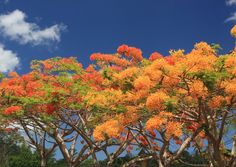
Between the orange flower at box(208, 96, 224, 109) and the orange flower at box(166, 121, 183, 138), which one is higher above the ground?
the orange flower at box(208, 96, 224, 109)

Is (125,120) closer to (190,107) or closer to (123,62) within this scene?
(190,107)

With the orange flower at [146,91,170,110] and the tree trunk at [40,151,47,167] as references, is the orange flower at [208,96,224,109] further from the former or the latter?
the tree trunk at [40,151,47,167]

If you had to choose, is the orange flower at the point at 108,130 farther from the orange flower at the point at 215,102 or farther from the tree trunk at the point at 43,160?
the tree trunk at the point at 43,160

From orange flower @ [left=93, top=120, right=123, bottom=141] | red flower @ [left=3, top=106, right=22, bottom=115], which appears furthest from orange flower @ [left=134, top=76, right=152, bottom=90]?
red flower @ [left=3, top=106, right=22, bottom=115]

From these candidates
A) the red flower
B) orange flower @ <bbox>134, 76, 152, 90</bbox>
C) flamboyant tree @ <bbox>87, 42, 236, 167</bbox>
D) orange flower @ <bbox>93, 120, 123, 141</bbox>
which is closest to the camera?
flamboyant tree @ <bbox>87, 42, 236, 167</bbox>

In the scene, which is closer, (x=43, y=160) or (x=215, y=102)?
(x=215, y=102)

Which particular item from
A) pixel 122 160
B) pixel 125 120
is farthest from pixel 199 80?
pixel 122 160

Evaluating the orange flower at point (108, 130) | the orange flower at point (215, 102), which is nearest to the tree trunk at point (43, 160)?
the orange flower at point (108, 130)

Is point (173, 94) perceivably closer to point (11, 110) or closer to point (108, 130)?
point (108, 130)

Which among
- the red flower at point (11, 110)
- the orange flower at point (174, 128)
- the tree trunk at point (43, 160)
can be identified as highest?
the red flower at point (11, 110)

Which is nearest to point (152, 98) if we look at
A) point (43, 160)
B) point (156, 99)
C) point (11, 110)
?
point (156, 99)

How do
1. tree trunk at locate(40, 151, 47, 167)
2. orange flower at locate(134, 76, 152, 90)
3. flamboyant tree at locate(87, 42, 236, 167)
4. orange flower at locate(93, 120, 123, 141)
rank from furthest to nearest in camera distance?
tree trunk at locate(40, 151, 47, 167) < orange flower at locate(93, 120, 123, 141) < orange flower at locate(134, 76, 152, 90) < flamboyant tree at locate(87, 42, 236, 167)

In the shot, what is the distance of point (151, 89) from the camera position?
12328mm

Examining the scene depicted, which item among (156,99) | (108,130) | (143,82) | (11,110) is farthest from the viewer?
(11,110)
